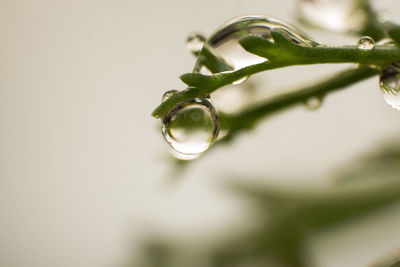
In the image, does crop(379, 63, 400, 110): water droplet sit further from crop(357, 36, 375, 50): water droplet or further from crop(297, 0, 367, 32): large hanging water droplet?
crop(297, 0, 367, 32): large hanging water droplet

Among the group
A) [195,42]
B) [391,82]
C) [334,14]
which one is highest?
[334,14]

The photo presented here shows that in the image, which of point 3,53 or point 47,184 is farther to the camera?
point 3,53

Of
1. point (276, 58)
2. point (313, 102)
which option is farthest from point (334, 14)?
point (276, 58)

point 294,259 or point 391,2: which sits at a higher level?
point 391,2

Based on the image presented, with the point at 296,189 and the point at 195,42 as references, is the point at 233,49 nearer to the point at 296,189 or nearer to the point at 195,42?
the point at 195,42

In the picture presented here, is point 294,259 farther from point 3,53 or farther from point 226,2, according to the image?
point 3,53

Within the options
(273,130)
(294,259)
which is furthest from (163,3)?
(294,259)
